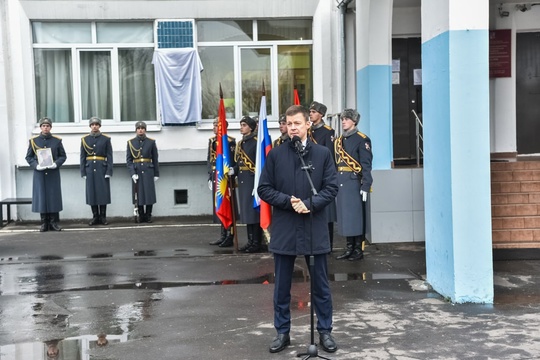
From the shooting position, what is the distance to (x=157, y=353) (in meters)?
6.80

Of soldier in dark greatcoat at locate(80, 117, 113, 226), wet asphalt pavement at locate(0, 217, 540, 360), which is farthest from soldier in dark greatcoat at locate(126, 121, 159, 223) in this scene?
wet asphalt pavement at locate(0, 217, 540, 360)

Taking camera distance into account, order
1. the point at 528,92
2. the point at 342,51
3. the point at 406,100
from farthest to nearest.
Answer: the point at 406,100, the point at 528,92, the point at 342,51

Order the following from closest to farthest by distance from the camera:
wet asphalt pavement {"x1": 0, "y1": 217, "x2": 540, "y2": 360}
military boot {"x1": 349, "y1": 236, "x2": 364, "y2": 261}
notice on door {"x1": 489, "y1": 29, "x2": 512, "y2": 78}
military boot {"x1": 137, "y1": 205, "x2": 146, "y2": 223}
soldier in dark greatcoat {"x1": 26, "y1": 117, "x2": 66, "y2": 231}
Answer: wet asphalt pavement {"x1": 0, "y1": 217, "x2": 540, "y2": 360}
military boot {"x1": 349, "y1": 236, "x2": 364, "y2": 261}
soldier in dark greatcoat {"x1": 26, "y1": 117, "x2": 66, "y2": 231}
military boot {"x1": 137, "y1": 205, "x2": 146, "y2": 223}
notice on door {"x1": 489, "y1": 29, "x2": 512, "y2": 78}

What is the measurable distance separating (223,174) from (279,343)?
572 centimetres

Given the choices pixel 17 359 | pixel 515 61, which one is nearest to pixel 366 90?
pixel 515 61

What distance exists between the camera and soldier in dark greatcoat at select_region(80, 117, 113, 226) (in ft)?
50.8

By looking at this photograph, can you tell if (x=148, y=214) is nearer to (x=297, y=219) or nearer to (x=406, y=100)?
(x=406, y=100)

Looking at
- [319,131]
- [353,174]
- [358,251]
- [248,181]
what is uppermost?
[319,131]

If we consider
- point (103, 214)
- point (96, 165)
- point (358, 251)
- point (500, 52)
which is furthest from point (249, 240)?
point (500, 52)

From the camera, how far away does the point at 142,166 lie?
15695mm

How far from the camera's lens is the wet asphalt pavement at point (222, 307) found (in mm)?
6914

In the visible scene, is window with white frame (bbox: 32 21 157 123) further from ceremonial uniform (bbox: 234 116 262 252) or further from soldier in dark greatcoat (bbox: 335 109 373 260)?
soldier in dark greatcoat (bbox: 335 109 373 260)

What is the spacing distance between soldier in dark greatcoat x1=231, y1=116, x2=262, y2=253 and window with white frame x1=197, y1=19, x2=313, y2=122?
4757 millimetres

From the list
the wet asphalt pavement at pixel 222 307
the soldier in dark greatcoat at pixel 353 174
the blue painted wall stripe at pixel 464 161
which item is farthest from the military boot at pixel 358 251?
the blue painted wall stripe at pixel 464 161
